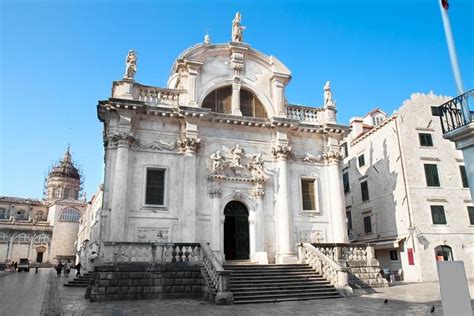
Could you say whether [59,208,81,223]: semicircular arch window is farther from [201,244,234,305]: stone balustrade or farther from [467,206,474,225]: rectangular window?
[467,206,474,225]: rectangular window

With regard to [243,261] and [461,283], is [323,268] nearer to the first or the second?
[243,261]

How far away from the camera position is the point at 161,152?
781 inches

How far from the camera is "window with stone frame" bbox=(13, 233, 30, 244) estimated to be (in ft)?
229

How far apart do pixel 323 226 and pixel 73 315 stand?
14.4m

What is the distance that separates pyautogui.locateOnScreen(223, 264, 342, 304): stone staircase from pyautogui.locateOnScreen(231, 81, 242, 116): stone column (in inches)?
349

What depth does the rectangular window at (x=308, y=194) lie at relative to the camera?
2195 centimetres

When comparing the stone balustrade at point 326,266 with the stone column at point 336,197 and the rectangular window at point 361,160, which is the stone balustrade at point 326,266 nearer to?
the stone column at point 336,197

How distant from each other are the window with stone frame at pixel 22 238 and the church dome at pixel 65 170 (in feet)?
68.2

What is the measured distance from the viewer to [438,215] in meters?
26.5

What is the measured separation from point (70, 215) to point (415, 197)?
6939 cm

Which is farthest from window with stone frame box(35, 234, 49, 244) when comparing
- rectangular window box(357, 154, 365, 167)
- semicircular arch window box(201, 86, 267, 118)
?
rectangular window box(357, 154, 365, 167)

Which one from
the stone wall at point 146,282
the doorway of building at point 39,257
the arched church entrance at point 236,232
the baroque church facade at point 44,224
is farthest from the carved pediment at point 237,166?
the doorway of building at point 39,257

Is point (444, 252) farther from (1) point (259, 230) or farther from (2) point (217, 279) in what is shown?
(2) point (217, 279)

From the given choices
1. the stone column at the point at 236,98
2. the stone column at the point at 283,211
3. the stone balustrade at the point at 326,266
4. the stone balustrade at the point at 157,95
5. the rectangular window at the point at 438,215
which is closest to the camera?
the stone balustrade at the point at 326,266
